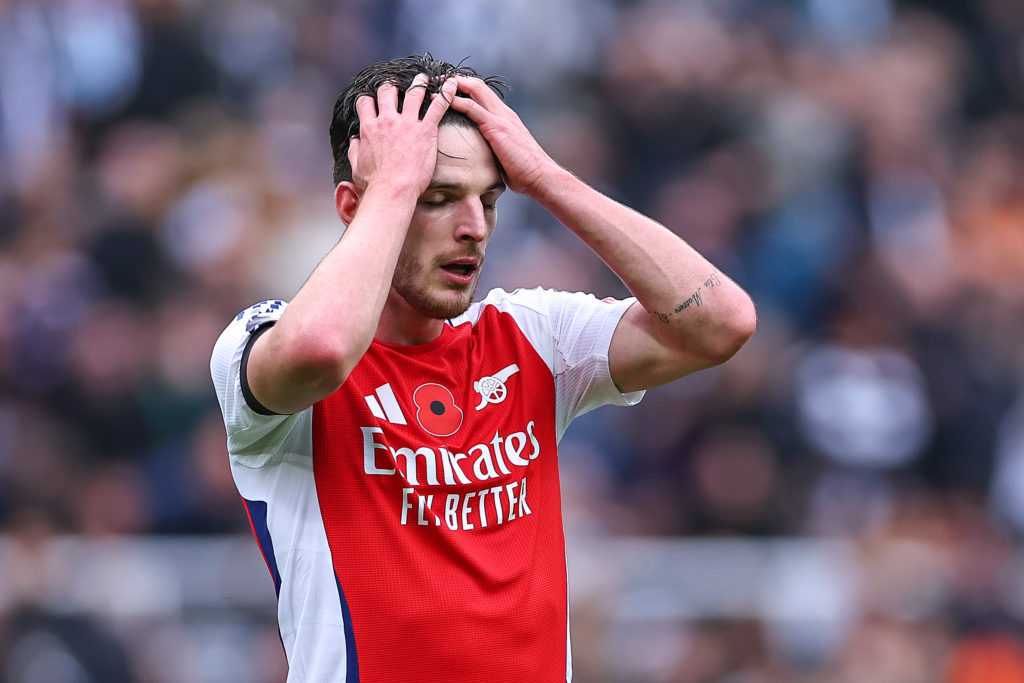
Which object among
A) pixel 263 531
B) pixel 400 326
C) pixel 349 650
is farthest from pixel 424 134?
pixel 349 650

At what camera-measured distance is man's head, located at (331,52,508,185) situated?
11.3ft

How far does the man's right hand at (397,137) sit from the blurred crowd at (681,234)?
421cm

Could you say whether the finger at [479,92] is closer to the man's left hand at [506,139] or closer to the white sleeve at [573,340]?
the man's left hand at [506,139]

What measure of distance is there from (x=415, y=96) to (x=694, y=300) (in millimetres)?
884

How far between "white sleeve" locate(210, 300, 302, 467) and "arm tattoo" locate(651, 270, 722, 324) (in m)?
0.97

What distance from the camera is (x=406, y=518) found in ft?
10.7

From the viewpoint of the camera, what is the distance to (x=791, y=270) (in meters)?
8.87

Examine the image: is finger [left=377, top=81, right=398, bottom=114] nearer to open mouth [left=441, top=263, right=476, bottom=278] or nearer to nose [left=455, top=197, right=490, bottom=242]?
nose [left=455, top=197, right=490, bottom=242]

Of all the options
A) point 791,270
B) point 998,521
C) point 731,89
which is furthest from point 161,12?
point 998,521

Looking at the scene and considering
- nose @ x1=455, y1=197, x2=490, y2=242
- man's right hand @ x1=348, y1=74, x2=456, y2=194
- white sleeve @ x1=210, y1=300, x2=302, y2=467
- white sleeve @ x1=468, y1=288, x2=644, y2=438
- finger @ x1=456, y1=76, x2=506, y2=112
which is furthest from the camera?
white sleeve @ x1=468, y1=288, x2=644, y2=438

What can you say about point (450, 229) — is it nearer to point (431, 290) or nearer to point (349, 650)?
point (431, 290)

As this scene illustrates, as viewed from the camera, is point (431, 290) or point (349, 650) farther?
point (431, 290)

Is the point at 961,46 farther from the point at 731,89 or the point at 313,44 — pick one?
the point at 313,44

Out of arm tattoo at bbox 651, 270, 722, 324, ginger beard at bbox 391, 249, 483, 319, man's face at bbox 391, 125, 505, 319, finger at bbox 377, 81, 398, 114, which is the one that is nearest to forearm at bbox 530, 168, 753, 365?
arm tattoo at bbox 651, 270, 722, 324
